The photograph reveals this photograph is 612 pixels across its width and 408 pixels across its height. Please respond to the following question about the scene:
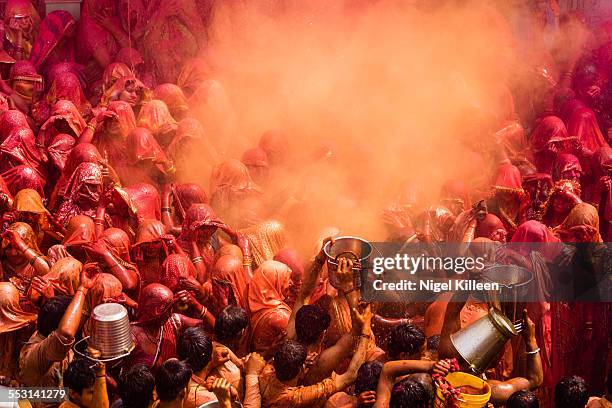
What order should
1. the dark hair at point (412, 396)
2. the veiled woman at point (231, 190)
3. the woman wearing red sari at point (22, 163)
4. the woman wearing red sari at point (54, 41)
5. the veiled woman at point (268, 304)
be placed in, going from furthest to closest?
1. the woman wearing red sari at point (54, 41)
2. the woman wearing red sari at point (22, 163)
3. the veiled woman at point (231, 190)
4. the veiled woman at point (268, 304)
5. the dark hair at point (412, 396)

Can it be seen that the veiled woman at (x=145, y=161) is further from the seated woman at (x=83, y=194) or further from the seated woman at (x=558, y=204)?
the seated woman at (x=558, y=204)

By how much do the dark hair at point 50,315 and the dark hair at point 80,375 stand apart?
0.55 meters

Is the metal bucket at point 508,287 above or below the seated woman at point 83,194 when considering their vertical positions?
below


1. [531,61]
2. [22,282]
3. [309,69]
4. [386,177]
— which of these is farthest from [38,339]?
[531,61]

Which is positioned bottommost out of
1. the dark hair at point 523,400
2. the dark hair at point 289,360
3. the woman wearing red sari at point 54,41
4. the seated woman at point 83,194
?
the dark hair at point 523,400

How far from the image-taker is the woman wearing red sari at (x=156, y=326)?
30.7 feet

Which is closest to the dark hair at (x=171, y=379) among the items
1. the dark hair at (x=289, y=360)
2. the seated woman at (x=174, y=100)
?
the dark hair at (x=289, y=360)

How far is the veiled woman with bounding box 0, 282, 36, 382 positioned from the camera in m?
9.34

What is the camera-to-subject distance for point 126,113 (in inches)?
469

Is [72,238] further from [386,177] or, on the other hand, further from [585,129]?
[585,129]

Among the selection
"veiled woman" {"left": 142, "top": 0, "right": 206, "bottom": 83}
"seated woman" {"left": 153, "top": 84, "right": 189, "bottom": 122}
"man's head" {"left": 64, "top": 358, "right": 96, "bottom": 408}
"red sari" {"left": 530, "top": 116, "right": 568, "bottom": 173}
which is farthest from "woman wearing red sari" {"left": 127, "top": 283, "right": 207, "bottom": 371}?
"veiled woman" {"left": 142, "top": 0, "right": 206, "bottom": 83}

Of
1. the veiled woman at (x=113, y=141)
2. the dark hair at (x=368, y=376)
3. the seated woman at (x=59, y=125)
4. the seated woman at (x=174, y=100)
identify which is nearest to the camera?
the dark hair at (x=368, y=376)

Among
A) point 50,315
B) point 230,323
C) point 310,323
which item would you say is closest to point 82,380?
point 50,315

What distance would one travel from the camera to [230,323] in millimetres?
8727
